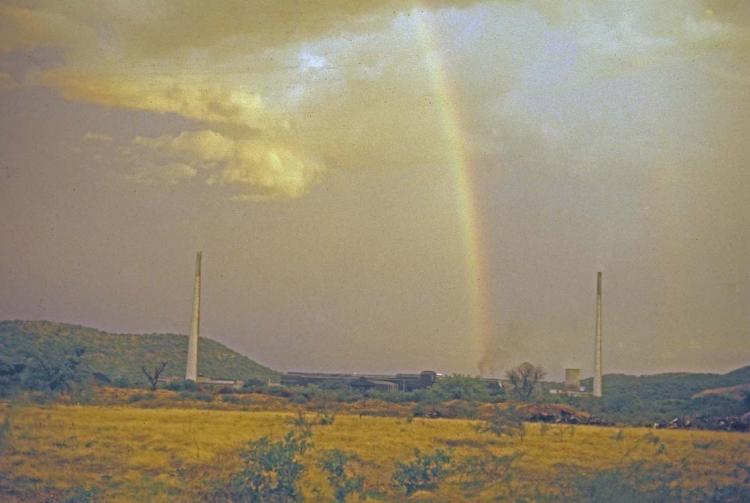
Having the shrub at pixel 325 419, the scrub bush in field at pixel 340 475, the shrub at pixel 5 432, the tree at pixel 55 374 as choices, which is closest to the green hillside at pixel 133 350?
the tree at pixel 55 374

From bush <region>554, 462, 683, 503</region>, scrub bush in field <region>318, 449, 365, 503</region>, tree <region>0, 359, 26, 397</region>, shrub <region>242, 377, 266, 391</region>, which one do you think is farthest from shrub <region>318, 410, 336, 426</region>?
shrub <region>242, 377, 266, 391</region>

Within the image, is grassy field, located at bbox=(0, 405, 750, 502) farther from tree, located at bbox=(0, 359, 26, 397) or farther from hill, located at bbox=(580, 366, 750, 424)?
hill, located at bbox=(580, 366, 750, 424)

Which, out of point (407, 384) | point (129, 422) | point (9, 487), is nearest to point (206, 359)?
point (407, 384)

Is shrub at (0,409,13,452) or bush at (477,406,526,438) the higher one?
bush at (477,406,526,438)

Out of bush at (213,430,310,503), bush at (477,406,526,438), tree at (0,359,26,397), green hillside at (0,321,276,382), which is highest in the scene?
green hillside at (0,321,276,382)

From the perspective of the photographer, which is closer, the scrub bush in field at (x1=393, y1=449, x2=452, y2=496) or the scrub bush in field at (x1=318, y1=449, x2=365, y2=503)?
the scrub bush in field at (x1=318, y1=449, x2=365, y2=503)

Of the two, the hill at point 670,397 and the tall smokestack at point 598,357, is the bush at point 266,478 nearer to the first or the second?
the hill at point 670,397


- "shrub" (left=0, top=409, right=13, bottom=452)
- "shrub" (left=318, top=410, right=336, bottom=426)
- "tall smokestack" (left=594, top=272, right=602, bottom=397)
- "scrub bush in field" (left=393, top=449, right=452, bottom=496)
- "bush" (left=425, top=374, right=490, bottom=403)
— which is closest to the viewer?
"scrub bush in field" (left=393, top=449, right=452, bottom=496)

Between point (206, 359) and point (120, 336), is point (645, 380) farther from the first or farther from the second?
point (120, 336)

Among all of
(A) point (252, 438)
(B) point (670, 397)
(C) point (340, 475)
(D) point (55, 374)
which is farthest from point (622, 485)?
(B) point (670, 397)

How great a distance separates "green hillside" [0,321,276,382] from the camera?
104188 mm

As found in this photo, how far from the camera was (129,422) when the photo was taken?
38844 millimetres

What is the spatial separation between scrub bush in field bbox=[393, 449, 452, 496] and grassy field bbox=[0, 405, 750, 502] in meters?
0.27

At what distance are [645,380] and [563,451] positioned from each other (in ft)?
292
